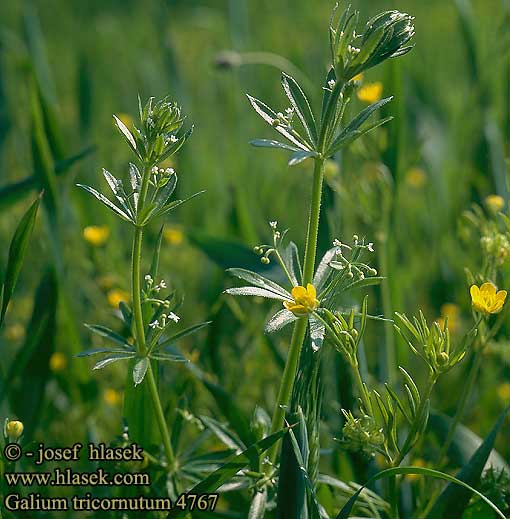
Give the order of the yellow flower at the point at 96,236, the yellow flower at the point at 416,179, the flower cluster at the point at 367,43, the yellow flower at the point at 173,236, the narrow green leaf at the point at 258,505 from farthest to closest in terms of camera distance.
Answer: the yellow flower at the point at 416,179 → the yellow flower at the point at 173,236 → the yellow flower at the point at 96,236 → the narrow green leaf at the point at 258,505 → the flower cluster at the point at 367,43

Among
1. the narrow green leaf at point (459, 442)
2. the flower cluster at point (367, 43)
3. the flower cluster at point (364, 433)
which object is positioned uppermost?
the flower cluster at point (367, 43)

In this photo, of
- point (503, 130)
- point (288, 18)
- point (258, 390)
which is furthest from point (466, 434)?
point (288, 18)

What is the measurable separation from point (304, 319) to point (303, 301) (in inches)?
2.8

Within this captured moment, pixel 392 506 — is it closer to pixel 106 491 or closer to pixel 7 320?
pixel 106 491

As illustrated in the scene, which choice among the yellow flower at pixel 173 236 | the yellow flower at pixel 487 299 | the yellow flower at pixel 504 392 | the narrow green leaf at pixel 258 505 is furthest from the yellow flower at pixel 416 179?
the narrow green leaf at pixel 258 505

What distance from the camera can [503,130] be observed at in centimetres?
229

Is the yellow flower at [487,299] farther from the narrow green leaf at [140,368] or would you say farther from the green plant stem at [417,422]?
the narrow green leaf at [140,368]

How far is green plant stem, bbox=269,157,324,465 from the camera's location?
0.99m

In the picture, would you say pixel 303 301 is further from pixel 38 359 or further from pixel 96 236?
pixel 96 236

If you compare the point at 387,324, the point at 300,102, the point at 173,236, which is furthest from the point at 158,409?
the point at 173,236

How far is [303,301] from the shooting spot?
3.10 ft

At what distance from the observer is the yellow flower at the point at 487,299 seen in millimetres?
1031

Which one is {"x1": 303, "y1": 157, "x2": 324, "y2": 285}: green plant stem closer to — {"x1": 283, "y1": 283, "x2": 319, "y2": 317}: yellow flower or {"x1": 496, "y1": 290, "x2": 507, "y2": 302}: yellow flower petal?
{"x1": 283, "y1": 283, "x2": 319, "y2": 317}: yellow flower

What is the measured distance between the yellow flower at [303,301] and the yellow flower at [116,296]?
29.4 inches
